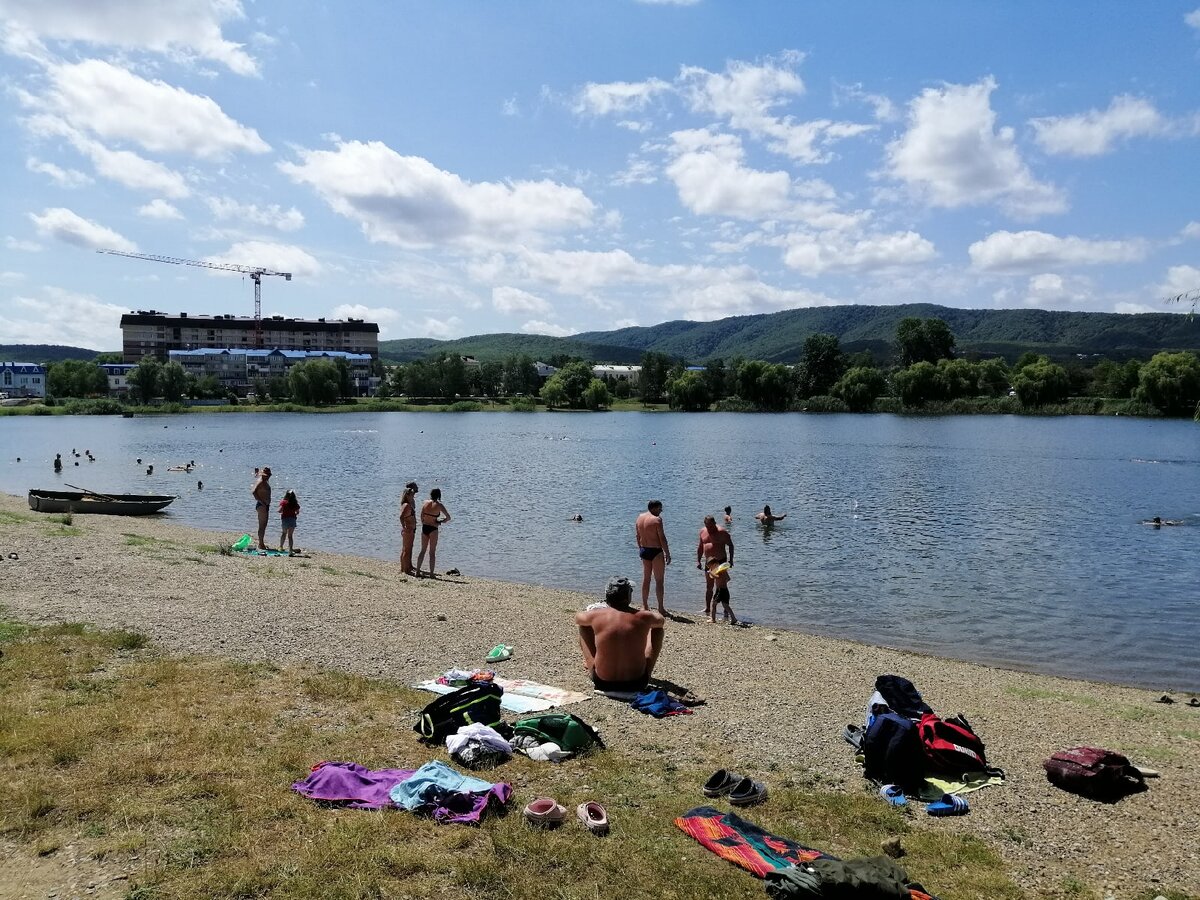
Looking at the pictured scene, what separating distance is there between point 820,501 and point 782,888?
38239 mm

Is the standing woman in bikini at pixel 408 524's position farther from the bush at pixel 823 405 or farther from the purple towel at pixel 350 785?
the bush at pixel 823 405

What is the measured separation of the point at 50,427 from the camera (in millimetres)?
110438

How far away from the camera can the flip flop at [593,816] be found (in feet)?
22.1

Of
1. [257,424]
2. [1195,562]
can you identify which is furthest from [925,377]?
[1195,562]

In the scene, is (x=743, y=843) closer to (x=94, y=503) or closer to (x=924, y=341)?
(x=94, y=503)

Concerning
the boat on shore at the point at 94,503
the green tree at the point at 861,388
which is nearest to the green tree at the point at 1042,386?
the green tree at the point at 861,388

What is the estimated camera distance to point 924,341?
16612 centimetres

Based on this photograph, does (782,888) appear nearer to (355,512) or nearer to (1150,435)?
(355,512)

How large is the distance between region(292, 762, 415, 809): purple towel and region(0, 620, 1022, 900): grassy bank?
0.18 metres

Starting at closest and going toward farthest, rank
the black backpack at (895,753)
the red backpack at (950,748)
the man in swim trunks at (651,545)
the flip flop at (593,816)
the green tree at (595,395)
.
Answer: the flip flop at (593,816), the black backpack at (895,753), the red backpack at (950,748), the man in swim trunks at (651,545), the green tree at (595,395)

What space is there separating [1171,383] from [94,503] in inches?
5128

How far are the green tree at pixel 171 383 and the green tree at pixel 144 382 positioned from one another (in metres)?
1.17

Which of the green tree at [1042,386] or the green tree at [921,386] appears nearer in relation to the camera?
the green tree at [1042,386]

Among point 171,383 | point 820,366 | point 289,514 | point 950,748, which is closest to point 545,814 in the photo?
point 950,748
